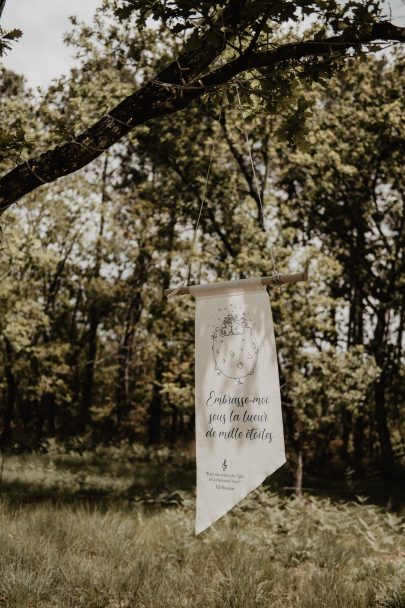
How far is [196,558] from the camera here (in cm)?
637

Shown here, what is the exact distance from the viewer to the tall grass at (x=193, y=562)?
4.98 m

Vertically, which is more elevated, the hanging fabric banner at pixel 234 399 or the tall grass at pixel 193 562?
the hanging fabric banner at pixel 234 399

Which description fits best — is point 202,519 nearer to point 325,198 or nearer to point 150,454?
point 325,198

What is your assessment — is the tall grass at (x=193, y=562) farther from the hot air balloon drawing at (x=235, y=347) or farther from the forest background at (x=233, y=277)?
the hot air balloon drawing at (x=235, y=347)

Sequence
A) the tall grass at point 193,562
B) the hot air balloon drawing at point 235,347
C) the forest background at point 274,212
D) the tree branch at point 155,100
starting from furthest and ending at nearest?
the forest background at point 274,212 < the tall grass at point 193,562 < the hot air balloon drawing at point 235,347 < the tree branch at point 155,100

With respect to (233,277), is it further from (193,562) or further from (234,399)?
(234,399)

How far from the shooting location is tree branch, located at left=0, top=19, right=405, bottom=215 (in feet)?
10.7

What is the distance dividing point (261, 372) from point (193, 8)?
2271 mm

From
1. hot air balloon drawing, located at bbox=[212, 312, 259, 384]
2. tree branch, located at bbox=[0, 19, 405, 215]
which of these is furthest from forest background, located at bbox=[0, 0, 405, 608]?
hot air balloon drawing, located at bbox=[212, 312, 259, 384]

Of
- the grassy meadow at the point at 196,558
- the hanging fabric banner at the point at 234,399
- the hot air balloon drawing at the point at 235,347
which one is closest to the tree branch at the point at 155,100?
the hanging fabric banner at the point at 234,399

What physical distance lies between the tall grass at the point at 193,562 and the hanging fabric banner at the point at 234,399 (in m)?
2.25

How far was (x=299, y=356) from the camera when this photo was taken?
965 cm

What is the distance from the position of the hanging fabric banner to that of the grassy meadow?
2.25 meters

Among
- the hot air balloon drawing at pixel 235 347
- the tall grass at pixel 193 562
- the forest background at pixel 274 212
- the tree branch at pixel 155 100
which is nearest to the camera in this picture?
the tree branch at pixel 155 100
